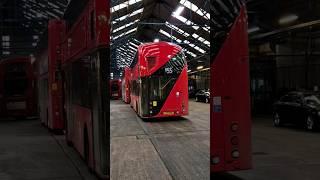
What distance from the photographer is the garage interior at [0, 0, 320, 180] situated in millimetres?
9320

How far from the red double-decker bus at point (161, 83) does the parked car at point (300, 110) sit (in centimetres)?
507

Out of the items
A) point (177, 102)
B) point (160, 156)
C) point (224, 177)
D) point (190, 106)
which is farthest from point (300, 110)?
point (224, 177)

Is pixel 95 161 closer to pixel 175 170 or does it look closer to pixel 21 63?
pixel 175 170

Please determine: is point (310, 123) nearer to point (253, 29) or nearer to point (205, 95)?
point (253, 29)

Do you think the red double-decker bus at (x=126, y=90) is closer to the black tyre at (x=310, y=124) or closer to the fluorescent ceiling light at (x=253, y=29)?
the fluorescent ceiling light at (x=253, y=29)

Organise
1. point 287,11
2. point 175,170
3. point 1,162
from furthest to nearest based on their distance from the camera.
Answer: point 287,11, point 1,162, point 175,170

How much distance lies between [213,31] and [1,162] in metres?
6.68

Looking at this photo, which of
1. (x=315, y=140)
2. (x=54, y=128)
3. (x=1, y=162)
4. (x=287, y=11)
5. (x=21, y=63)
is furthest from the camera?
(x=21, y=63)

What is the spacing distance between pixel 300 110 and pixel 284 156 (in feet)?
25.9

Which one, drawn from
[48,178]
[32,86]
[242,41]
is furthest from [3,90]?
[242,41]

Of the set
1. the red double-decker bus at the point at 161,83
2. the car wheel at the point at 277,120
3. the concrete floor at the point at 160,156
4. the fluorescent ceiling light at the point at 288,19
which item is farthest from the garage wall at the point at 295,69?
the concrete floor at the point at 160,156

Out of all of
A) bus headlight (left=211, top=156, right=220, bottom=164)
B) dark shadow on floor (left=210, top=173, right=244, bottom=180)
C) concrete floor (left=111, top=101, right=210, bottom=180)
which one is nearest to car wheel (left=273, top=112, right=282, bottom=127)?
concrete floor (left=111, top=101, right=210, bottom=180)

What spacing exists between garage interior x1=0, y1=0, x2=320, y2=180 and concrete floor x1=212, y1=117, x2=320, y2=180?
0.02 meters

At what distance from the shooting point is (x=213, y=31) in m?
6.28
